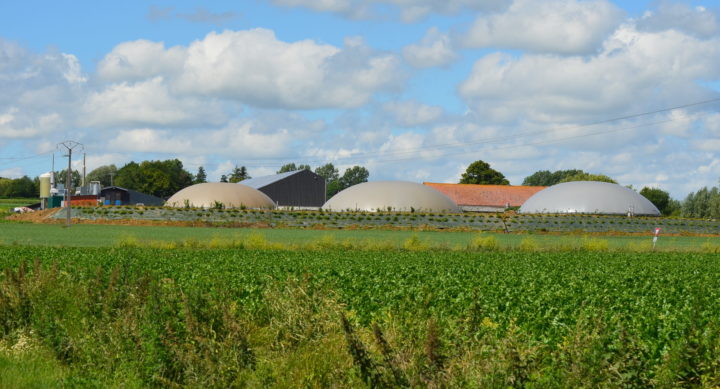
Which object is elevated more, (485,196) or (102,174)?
(102,174)

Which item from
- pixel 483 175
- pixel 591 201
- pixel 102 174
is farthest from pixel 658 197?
pixel 102 174

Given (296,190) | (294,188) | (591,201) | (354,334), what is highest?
(294,188)

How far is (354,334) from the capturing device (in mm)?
9508

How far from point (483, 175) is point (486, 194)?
26861mm

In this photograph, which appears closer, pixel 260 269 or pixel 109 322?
pixel 109 322

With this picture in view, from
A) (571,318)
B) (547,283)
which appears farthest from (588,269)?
(571,318)

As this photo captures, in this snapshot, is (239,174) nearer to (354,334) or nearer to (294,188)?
(294,188)

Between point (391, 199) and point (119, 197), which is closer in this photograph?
point (391, 199)

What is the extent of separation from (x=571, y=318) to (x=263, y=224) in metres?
59.6

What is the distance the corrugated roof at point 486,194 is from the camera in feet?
384

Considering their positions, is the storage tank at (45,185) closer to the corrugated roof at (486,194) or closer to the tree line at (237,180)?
the tree line at (237,180)

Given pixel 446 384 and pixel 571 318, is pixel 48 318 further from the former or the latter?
A: pixel 571 318

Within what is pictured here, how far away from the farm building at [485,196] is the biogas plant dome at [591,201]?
66.0 feet

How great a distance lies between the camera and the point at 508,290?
15750 mm
